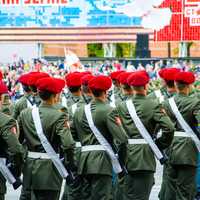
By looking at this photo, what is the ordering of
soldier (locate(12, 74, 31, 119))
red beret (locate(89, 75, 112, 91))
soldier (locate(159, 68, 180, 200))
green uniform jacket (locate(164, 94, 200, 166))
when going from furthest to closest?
soldier (locate(12, 74, 31, 119))
soldier (locate(159, 68, 180, 200))
green uniform jacket (locate(164, 94, 200, 166))
red beret (locate(89, 75, 112, 91))

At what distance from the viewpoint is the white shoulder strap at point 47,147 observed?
1047 cm

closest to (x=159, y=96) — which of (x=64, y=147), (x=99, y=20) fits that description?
(x=64, y=147)

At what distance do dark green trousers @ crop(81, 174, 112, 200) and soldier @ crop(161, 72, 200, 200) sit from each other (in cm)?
128

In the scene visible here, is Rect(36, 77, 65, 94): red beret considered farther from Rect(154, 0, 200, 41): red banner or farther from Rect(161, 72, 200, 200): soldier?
Rect(154, 0, 200, 41): red banner

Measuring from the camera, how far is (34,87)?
1277cm

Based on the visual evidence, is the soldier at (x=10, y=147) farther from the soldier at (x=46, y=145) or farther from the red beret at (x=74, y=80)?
the red beret at (x=74, y=80)

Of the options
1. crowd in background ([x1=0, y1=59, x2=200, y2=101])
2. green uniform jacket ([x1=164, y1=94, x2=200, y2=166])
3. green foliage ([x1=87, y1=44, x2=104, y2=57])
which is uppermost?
green uniform jacket ([x1=164, y1=94, x2=200, y2=166])

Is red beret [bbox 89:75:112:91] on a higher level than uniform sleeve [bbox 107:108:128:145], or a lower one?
higher

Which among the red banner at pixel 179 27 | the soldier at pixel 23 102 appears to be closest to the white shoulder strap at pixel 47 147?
the soldier at pixel 23 102

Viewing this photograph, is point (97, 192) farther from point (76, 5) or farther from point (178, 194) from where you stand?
point (76, 5)

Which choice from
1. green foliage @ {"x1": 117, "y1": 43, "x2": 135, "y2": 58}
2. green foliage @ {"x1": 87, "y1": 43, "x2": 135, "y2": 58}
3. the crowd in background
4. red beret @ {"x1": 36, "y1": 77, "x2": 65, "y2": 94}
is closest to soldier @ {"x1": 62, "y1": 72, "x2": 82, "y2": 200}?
red beret @ {"x1": 36, "y1": 77, "x2": 65, "y2": 94}

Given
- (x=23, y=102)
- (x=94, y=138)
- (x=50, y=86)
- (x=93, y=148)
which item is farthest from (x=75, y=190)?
(x=23, y=102)

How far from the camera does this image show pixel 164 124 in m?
11.5

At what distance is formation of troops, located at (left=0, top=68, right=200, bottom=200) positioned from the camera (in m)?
10.5
